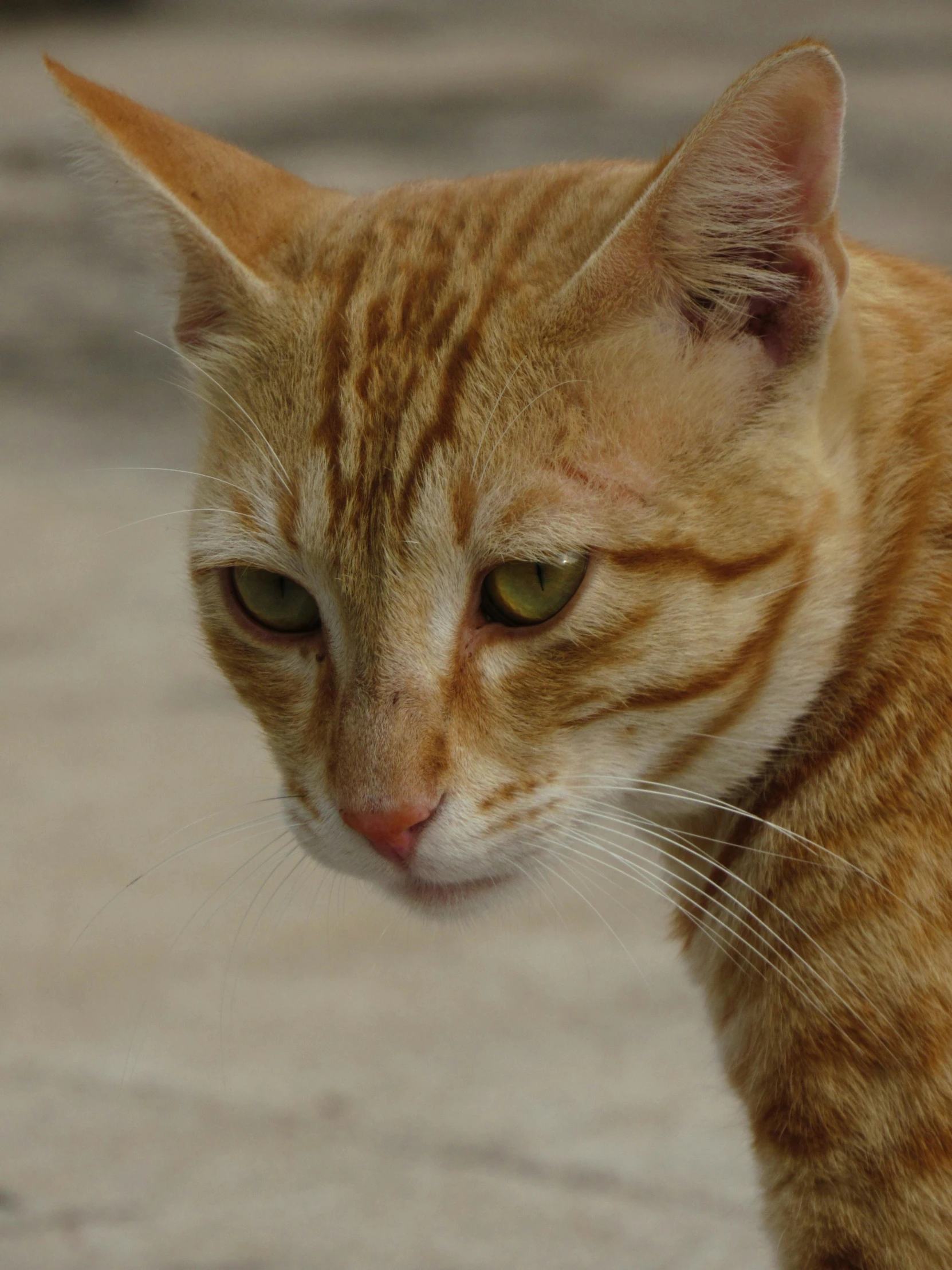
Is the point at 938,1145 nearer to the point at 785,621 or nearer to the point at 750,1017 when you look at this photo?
the point at 750,1017

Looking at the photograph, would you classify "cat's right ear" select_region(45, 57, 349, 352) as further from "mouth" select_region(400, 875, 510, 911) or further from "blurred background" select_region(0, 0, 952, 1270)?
"mouth" select_region(400, 875, 510, 911)

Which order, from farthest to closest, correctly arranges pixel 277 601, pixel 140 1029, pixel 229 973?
pixel 229 973 → pixel 140 1029 → pixel 277 601

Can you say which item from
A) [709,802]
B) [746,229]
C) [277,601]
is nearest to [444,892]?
[709,802]

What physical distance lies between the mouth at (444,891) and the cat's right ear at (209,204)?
97 cm

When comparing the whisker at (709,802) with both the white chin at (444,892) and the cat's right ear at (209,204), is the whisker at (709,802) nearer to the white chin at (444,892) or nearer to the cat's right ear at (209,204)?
the white chin at (444,892)

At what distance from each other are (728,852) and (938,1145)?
21.4 inches

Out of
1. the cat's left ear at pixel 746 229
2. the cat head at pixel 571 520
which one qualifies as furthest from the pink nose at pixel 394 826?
the cat's left ear at pixel 746 229

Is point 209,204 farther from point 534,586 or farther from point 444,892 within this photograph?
point 444,892

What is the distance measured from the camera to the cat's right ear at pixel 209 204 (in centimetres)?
251

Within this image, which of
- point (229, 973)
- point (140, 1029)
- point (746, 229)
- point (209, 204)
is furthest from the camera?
point (229, 973)

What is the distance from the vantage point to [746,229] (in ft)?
7.36

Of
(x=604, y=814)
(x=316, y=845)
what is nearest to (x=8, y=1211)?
(x=316, y=845)

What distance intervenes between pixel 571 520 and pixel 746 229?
47 cm

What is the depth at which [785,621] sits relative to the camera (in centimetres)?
236
